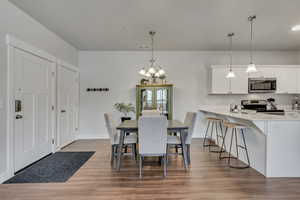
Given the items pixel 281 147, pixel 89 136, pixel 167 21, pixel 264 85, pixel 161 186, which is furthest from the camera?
pixel 89 136

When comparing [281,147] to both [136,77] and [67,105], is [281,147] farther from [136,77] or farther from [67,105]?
[67,105]

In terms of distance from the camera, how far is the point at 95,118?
5602mm

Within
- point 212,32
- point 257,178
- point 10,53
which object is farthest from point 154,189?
point 212,32

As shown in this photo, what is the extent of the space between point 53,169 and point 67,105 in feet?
6.60

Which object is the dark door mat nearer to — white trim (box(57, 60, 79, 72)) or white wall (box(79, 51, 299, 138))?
white wall (box(79, 51, 299, 138))

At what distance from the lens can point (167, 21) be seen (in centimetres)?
347

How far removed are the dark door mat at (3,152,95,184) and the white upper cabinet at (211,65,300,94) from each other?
369cm

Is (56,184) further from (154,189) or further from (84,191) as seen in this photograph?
(154,189)

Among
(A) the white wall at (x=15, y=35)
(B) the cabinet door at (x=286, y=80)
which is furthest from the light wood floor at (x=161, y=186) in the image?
(B) the cabinet door at (x=286, y=80)

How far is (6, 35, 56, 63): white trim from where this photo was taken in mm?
2752

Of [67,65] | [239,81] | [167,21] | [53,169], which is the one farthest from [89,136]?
[239,81]

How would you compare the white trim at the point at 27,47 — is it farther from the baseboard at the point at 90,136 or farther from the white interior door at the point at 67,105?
the baseboard at the point at 90,136

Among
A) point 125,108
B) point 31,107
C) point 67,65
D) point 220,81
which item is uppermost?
point 67,65

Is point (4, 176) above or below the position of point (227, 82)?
below
